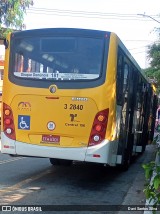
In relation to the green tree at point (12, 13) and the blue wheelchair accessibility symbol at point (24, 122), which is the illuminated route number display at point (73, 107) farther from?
the green tree at point (12, 13)

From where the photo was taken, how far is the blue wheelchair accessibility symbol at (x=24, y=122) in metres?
8.48

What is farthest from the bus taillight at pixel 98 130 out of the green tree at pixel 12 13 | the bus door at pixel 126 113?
the green tree at pixel 12 13

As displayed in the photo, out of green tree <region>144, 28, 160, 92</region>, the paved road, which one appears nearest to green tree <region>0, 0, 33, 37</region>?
green tree <region>144, 28, 160, 92</region>

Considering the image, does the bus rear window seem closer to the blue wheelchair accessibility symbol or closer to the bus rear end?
the bus rear end

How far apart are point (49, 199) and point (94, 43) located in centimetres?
334

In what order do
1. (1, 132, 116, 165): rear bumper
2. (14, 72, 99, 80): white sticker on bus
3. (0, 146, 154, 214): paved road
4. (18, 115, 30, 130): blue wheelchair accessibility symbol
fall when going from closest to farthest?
(0, 146, 154, 214): paved road < (1, 132, 116, 165): rear bumper < (14, 72, 99, 80): white sticker on bus < (18, 115, 30, 130): blue wheelchair accessibility symbol

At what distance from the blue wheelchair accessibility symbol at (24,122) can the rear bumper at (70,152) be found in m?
0.34

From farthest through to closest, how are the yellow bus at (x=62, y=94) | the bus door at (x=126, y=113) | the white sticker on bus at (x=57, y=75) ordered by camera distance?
the bus door at (x=126, y=113) < the white sticker on bus at (x=57, y=75) < the yellow bus at (x=62, y=94)

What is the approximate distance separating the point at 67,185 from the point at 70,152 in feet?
3.65

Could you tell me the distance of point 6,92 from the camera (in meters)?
8.70

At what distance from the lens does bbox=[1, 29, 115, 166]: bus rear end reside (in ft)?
26.8

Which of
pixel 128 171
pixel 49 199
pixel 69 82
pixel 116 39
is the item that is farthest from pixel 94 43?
pixel 128 171

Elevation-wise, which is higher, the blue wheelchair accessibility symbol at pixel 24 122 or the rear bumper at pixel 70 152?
the blue wheelchair accessibility symbol at pixel 24 122

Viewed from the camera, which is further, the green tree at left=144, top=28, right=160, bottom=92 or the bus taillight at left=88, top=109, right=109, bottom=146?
the green tree at left=144, top=28, right=160, bottom=92
